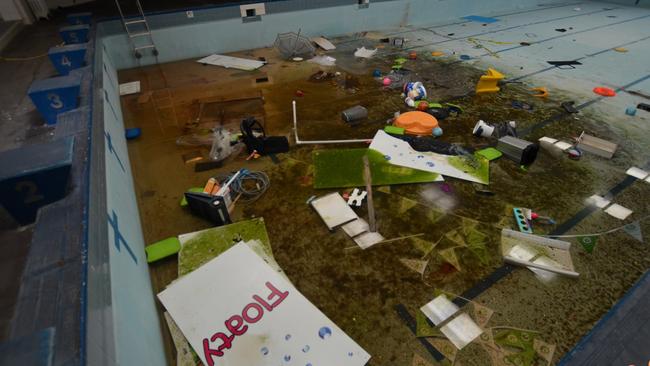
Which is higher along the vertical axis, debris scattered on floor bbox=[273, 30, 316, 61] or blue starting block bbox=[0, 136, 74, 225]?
blue starting block bbox=[0, 136, 74, 225]

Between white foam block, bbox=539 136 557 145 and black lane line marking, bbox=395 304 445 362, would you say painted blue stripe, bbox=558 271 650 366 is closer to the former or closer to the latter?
black lane line marking, bbox=395 304 445 362

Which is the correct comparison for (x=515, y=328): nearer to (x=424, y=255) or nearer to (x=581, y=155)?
(x=424, y=255)

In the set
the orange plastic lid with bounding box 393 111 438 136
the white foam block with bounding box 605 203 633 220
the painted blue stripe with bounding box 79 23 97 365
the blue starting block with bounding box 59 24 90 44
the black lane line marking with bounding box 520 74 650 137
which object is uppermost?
the blue starting block with bounding box 59 24 90 44

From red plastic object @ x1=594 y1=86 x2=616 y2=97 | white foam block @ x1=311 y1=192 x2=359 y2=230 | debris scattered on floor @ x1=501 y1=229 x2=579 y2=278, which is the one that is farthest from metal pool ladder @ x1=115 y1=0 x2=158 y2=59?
red plastic object @ x1=594 y1=86 x2=616 y2=97

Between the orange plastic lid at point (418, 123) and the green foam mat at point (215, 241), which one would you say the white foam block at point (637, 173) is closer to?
the orange plastic lid at point (418, 123)

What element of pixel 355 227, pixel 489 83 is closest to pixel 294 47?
pixel 489 83

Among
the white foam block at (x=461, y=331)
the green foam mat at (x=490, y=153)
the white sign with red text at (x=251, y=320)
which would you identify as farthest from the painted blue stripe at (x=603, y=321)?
the green foam mat at (x=490, y=153)
